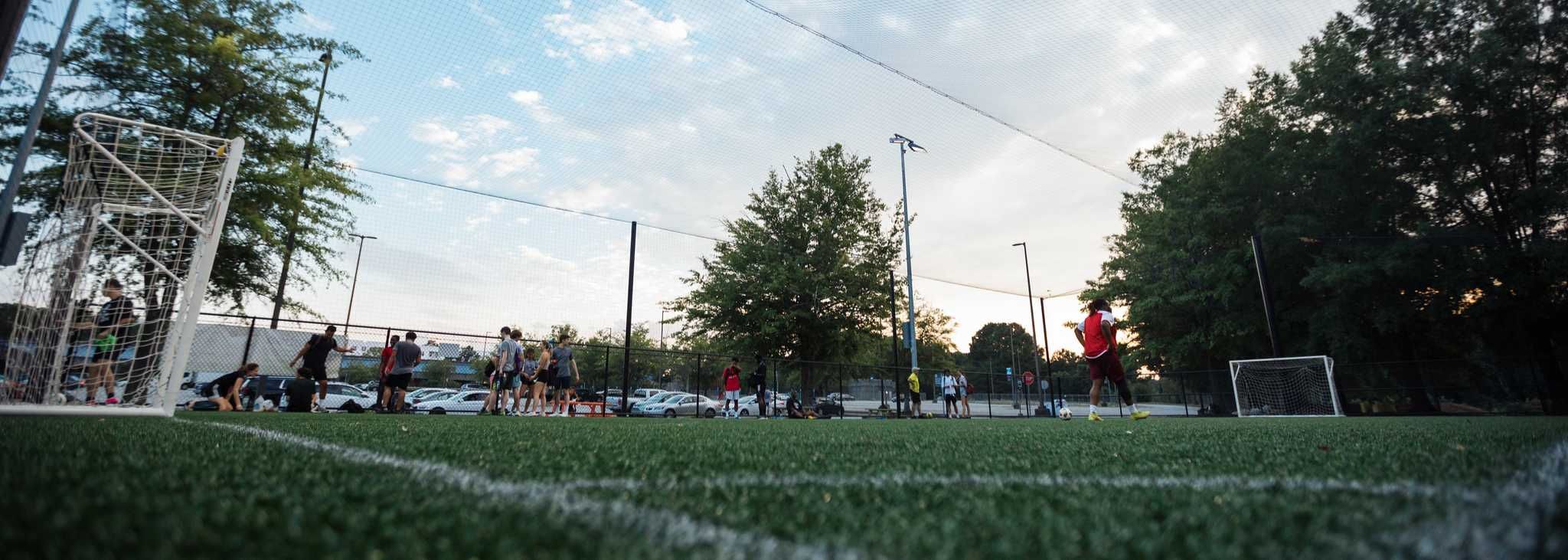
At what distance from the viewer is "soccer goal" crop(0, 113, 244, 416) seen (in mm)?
4941

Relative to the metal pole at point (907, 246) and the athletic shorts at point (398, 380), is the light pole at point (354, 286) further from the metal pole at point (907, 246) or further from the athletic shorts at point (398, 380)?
the metal pole at point (907, 246)

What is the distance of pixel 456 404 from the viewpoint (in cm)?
1455

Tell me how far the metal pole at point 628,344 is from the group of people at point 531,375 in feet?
5.94

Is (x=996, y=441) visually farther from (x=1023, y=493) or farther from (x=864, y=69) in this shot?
(x=864, y=69)

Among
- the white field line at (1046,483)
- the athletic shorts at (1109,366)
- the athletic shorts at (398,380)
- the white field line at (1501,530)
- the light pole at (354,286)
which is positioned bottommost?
the white field line at (1046,483)

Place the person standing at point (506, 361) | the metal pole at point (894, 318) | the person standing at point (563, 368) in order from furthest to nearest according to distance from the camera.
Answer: the metal pole at point (894, 318), the person standing at point (563, 368), the person standing at point (506, 361)

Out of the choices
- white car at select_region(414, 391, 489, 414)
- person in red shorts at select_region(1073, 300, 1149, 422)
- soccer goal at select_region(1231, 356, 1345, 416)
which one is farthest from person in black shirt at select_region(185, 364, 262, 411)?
soccer goal at select_region(1231, 356, 1345, 416)

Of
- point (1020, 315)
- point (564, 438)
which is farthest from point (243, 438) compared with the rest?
point (1020, 315)

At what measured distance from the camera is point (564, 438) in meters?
4.04

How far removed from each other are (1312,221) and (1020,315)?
55.6ft

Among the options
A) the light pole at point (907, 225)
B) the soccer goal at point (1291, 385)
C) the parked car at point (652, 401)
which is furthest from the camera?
the light pole at point (907, 225)

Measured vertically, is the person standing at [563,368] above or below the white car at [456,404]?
above

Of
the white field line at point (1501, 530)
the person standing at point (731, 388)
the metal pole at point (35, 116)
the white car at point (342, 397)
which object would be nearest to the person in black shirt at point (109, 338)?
the metal pole at point (35, 116)

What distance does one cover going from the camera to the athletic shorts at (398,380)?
1111 centimetres
